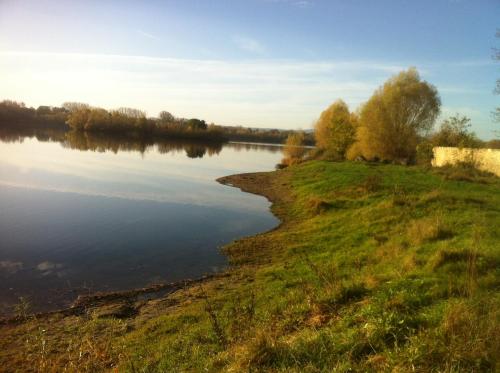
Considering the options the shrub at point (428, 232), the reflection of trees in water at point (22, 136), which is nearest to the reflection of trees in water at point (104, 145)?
the reflection of trees in water at point (22, 136)

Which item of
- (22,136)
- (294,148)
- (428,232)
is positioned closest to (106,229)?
(428,232)

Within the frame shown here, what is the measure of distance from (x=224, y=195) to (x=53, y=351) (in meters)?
23.2

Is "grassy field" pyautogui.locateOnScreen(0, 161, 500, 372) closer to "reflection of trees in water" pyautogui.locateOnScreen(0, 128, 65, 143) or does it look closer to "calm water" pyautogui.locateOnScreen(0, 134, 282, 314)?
"calm water" pyautogui.locateOnScreen(0, 134, 282, 314)

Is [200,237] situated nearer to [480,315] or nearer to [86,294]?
[86,294]

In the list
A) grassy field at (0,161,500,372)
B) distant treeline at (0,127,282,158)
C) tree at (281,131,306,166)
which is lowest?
grassy field at (0,161,500,372)

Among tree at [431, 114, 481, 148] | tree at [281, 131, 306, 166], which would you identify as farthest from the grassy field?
tree at [281, 131, 306, 166]

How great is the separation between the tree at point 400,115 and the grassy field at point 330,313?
95.3ft

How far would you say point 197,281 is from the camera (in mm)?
12555

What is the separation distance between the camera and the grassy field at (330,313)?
4789 millimetres

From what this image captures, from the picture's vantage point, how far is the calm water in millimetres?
12383

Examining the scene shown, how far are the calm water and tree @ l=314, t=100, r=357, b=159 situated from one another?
91.7 feet

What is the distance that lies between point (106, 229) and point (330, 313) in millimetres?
14588

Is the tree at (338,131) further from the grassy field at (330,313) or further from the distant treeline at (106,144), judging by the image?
the grassy field at (330,313)

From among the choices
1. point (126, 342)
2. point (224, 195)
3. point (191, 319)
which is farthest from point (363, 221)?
point (224, 195)
